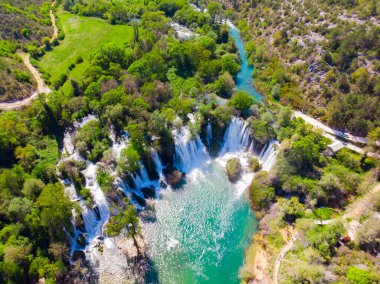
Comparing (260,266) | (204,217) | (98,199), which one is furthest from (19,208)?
(260,266)

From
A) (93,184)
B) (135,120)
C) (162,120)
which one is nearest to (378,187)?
(162,120)

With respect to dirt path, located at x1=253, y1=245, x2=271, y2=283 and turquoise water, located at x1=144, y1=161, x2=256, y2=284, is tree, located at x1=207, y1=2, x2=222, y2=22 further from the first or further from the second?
dirt path, located at x1=253, y1=245, x2=271, y2=283

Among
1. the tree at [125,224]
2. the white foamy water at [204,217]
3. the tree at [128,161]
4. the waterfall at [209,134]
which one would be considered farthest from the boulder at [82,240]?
the waterfall at [209,134]

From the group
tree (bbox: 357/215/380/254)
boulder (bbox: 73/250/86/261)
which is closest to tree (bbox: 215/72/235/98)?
tree (bbox: 357/215/380/254)

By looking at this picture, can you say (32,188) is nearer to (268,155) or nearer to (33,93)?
(33,93)

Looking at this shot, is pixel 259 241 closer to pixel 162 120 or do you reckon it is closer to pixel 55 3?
pixel 162 120

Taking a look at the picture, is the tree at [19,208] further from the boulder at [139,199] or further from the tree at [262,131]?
the tree at [262,131]
